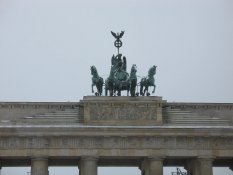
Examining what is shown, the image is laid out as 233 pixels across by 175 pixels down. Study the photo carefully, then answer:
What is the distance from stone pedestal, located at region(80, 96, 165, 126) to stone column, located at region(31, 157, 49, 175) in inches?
161

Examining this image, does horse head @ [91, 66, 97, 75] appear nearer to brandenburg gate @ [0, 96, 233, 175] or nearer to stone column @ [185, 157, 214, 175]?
brandenburg gate @ [0, 96, 233, 175]

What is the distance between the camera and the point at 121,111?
2000 inches

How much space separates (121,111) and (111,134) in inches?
78.9

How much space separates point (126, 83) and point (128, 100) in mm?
1553

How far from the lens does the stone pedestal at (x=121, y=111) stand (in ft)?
166

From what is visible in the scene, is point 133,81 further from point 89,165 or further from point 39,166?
point 39,166

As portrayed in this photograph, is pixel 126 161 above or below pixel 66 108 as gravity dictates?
below

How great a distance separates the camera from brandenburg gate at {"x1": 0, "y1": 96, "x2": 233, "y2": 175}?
4966 cm

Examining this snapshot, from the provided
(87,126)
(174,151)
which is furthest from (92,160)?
(174,151)

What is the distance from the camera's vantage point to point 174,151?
50.3 metres

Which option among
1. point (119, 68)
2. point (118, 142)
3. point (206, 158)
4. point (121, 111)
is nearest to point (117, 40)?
point (119, 68)

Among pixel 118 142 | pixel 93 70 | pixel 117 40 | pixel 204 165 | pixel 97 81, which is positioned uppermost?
pixel 117 40

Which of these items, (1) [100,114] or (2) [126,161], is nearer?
(1) [100,114]

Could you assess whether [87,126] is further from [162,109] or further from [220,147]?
[220,147]
